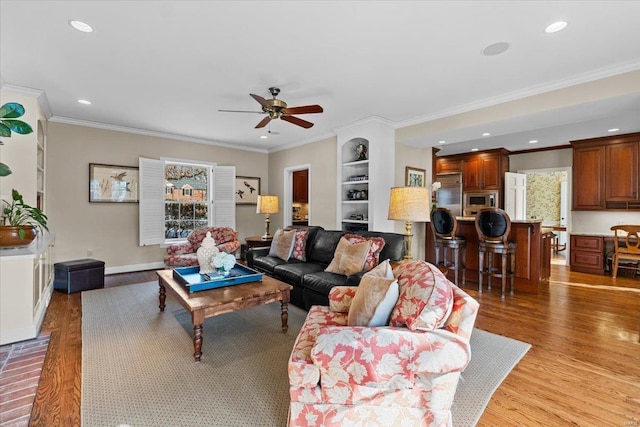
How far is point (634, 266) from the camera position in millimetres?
5312

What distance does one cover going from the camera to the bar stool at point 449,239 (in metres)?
4.59

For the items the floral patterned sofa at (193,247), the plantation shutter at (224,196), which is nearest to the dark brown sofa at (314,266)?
the floral patterned sofa at (193,247)

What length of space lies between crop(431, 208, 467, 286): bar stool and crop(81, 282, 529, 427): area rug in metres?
1.87

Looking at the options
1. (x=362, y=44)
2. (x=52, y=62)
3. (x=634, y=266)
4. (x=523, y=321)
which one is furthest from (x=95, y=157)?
(x=634, y=266)

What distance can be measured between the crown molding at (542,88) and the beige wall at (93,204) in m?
4.89

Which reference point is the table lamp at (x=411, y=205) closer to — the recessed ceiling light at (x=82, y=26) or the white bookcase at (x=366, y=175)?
the white bookcase at (x=366, y=175)

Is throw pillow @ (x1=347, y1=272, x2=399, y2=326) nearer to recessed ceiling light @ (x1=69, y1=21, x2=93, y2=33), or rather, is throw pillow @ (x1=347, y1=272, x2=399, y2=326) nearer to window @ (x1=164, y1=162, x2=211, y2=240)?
recessed ceiling light @ (x1=69, y1=21, x2=93, y2=33)

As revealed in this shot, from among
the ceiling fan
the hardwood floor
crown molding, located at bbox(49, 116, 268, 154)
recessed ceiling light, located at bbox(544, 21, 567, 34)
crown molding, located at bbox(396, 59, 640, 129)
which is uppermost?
crown molding, located at bbox(49, 116, 268, 154)

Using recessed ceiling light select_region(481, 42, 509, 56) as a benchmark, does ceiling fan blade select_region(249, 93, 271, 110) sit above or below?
below

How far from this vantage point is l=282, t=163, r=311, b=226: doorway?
674 cm

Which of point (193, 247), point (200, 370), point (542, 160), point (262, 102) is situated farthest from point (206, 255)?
point (542, 160)

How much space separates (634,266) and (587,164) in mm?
2023

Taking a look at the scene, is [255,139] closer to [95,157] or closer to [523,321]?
[95,157]

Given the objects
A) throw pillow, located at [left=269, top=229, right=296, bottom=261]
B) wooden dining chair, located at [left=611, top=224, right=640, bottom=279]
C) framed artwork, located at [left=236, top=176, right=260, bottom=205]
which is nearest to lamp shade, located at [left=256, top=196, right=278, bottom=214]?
framed artwork, located at [left=236, top=176, right=260, bottom=205]
